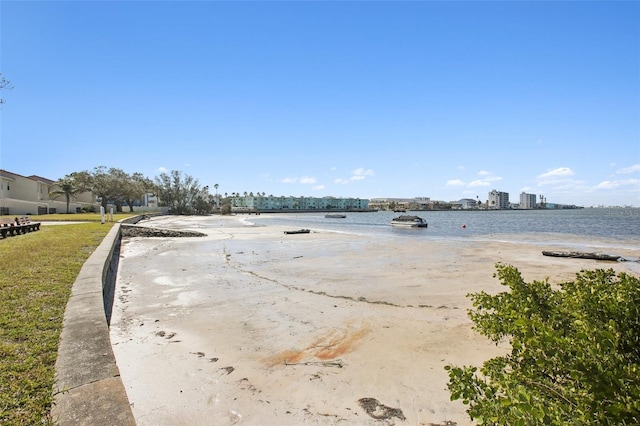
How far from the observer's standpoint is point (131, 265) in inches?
527

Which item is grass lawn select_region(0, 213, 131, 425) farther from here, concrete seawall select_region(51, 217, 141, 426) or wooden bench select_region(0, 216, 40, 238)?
wooden bench select_region(0, 216, 40, 238)

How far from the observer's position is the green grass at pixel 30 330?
283cm

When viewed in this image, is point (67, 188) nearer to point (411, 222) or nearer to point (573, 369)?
point (411, 222)

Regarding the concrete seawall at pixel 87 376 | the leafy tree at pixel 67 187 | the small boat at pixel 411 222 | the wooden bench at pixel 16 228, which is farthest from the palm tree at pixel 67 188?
the concrete seawall at pixel 87 376

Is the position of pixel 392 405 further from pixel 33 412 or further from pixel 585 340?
pixel 33 412

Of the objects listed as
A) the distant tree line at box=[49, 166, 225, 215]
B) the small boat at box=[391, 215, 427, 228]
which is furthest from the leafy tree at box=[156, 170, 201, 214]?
the small boat at box=[391, 215, 427, 228]

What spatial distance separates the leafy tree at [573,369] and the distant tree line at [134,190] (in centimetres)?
7102

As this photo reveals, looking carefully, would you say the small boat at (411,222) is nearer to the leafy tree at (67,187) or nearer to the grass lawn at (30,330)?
the grass lawn at (30,330)

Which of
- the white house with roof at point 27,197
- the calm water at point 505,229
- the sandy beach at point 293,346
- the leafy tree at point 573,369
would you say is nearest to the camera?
the leafy tree at point 573,369

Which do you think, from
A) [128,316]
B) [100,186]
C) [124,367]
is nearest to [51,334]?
[124,367]

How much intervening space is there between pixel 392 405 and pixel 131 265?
40.9 ft

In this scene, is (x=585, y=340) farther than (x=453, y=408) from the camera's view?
No

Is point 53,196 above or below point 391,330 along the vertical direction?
above

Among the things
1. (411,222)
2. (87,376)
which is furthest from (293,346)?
(411,222)
